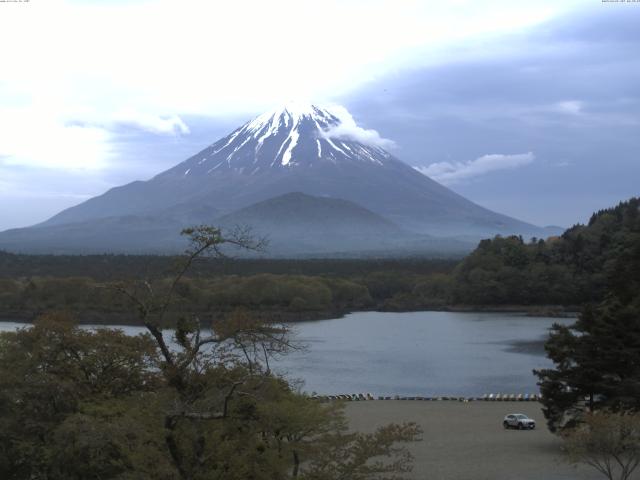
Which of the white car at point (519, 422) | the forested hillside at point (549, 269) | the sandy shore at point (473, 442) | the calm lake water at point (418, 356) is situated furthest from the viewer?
the forested hillside at point (549, 269)

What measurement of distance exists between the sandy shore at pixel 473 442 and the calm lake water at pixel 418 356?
2.59m

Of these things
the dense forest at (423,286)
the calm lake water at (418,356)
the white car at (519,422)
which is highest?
the dense forest at (423,286)

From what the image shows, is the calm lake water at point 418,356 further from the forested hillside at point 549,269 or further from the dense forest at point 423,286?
the forested hillside at point 549,269

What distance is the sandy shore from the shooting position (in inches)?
497

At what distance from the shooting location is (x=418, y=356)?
106ft

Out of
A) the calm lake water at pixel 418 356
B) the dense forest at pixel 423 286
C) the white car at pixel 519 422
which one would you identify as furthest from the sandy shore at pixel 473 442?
the dense forest at pixel 423 286

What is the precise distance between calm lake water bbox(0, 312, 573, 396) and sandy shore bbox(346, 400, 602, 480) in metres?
2.59

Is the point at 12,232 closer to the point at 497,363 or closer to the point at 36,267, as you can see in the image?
the point at 36,267

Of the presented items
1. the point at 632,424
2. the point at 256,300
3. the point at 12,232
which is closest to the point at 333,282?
the point at 256,300

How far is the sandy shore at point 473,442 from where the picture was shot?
12633mm

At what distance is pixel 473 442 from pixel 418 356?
16.9 m

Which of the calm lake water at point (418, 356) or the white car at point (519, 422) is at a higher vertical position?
the white car at point (519, 422)

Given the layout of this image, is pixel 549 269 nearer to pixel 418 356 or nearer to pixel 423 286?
pixel 423 286

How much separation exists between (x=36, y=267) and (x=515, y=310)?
42543 millimetres
